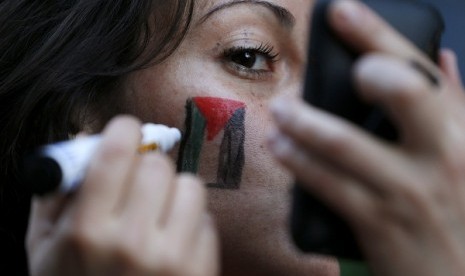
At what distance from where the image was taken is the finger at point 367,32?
621mm

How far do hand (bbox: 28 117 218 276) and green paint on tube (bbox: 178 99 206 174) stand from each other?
1.64 ft

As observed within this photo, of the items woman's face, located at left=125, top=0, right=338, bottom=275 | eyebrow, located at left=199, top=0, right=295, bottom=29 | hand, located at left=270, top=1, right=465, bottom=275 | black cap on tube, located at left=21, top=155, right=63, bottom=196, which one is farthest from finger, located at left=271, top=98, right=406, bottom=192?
eyebrow, located at left=199, top=0, right=295, bottom=29

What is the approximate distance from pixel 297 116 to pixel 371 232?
0.44 ft

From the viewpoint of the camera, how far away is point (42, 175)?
2.18 ft

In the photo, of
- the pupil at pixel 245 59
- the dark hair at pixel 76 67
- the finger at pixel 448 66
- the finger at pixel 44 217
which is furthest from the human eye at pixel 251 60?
the finger at pixel 44 217

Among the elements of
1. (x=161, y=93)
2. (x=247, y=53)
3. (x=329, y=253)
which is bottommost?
(x=329, y=253)

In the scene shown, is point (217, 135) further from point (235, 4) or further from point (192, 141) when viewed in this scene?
point (235, 4)

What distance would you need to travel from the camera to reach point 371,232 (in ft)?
2.07

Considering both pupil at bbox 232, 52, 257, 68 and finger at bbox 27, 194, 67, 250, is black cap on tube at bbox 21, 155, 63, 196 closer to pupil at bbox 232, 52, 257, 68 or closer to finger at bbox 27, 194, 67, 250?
finger at bbox 27, 194, 67, 250

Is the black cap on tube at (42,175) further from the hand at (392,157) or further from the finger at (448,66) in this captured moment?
the finger at (448,66)

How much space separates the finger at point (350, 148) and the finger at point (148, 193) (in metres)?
0.15

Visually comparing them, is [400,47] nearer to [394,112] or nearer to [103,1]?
[394,112]

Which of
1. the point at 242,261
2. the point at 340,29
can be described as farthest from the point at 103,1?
the point at 340,29

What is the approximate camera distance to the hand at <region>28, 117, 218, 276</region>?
64 centimetres
